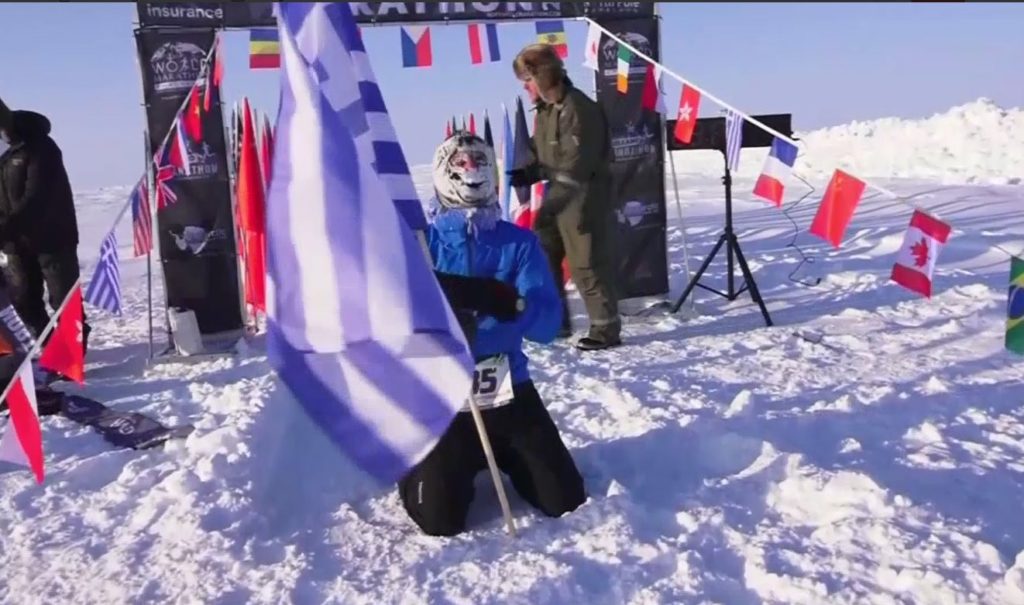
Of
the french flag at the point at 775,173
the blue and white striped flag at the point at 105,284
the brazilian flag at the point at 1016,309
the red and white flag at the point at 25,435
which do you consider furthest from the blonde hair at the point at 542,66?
the red and white flag at the point at 25,435

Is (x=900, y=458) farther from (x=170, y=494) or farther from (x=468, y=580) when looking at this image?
(x=170, y=494)

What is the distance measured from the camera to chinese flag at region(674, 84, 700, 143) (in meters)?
6.75

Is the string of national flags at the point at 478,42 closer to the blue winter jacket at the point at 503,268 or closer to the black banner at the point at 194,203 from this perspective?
the black banner at the point at 194,203

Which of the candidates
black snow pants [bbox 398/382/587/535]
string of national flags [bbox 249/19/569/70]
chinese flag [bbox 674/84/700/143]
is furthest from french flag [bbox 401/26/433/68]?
black snow pants [bbox 398/382/587/535]

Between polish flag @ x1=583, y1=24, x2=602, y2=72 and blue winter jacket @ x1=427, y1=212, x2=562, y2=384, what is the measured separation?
3654mm

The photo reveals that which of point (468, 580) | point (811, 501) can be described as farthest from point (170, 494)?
point (811, 501)

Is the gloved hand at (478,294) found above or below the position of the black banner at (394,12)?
below

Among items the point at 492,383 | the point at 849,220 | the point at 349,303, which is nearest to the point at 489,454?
the point at 492,383

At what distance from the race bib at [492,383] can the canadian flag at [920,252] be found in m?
2.09

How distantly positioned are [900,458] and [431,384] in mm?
2272

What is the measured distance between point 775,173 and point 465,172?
271 cm

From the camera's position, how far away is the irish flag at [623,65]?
689 centimetres

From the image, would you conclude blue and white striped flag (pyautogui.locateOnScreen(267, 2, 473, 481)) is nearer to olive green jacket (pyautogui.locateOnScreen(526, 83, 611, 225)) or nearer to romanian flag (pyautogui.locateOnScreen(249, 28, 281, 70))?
olive green jacket (pyautogui.locateOnScreen(526, 83, 611, 225))

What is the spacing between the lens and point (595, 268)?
622cm
